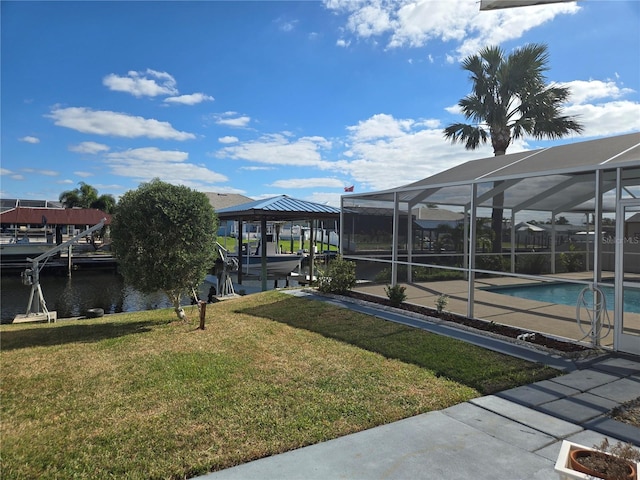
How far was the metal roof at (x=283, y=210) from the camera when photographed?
12.6 m

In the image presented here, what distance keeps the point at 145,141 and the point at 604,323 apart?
2202cm

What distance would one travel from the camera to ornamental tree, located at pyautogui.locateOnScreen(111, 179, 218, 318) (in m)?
6.40

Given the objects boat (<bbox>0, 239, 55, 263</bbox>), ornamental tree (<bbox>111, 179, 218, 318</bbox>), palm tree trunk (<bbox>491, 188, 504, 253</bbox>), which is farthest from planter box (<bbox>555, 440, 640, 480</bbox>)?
boat (<bbox>0, 239, 55, 263</bbox>)

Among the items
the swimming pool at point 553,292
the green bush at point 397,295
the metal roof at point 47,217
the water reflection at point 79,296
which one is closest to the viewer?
the swimming pool at point 553,292

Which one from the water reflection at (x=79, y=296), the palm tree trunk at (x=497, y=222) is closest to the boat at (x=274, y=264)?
the water reflection at (x=79, y=296)

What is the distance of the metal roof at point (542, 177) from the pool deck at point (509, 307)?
162 centimetres

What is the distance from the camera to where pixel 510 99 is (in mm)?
15734

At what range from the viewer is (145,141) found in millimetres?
21406

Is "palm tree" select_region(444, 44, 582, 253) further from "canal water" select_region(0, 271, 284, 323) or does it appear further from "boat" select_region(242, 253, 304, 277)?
"canal water" select_region(0, 271, 284, 323)

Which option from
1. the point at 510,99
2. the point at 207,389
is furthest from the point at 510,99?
the point at 207,389

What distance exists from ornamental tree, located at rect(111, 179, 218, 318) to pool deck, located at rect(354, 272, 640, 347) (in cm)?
467

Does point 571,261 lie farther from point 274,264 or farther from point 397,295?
point 274,264

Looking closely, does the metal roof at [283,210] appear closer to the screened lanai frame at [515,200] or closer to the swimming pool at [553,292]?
the screened lanai frame at [515,200]

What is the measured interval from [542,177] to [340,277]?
4.91 metres
